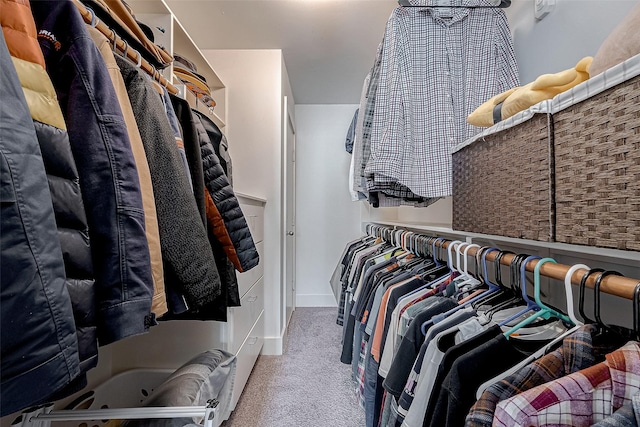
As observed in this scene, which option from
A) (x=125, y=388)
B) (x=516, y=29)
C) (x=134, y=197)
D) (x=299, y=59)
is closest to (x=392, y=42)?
(x=516, y=29)

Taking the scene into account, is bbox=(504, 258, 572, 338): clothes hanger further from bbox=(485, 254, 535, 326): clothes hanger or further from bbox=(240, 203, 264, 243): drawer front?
bbox=(240, 203, 264, 243): drawer front

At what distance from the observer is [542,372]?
45cm

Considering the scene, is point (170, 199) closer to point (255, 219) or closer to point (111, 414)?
point (111, 414)

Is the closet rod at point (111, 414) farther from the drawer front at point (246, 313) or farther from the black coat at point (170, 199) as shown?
the drawer front at point (246, 313)

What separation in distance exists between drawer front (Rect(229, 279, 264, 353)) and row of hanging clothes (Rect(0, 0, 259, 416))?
0.72 m

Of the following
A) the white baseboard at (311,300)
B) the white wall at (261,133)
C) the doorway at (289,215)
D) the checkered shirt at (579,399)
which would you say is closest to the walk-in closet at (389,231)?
the checkered shirt at (579,399)

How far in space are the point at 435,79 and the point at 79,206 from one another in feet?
3.61

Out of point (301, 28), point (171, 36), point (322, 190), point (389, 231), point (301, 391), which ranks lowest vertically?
point (301, 391)

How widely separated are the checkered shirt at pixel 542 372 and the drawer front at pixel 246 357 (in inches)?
49.3

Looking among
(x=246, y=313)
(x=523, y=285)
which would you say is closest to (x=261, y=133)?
(x=246, y=313)

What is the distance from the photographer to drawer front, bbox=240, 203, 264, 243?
1.75 metres

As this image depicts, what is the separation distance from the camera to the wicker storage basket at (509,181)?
1.99 ft

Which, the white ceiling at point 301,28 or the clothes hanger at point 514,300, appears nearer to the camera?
the clothes hanger at point 514,300

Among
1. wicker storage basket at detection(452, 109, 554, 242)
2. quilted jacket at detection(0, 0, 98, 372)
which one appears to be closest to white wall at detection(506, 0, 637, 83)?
wicker storage basket at detection(452, 109, 554, 242)
